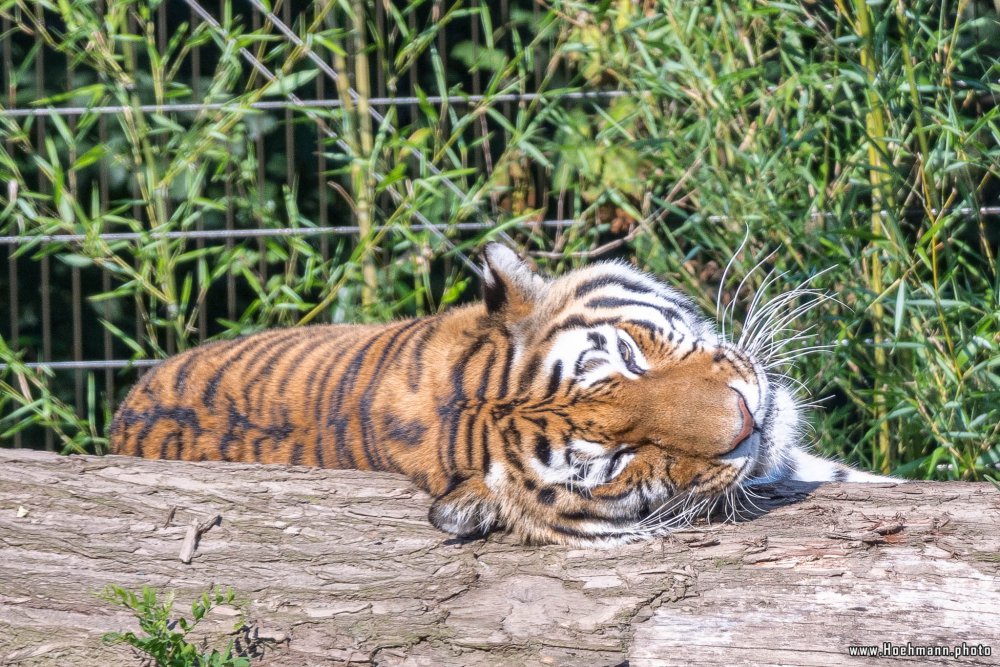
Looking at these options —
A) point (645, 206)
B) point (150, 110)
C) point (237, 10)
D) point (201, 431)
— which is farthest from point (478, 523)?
point (237, 10)

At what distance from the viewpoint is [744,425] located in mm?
2082

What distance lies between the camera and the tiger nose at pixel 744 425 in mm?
2072

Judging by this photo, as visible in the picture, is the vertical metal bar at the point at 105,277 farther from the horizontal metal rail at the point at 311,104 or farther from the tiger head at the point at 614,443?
the tiger head at the point at 614,443

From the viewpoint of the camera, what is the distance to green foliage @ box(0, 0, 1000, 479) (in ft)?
9.48

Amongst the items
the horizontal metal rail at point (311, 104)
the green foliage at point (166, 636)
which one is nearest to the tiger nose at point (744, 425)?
the green foliage at point (166, 636)

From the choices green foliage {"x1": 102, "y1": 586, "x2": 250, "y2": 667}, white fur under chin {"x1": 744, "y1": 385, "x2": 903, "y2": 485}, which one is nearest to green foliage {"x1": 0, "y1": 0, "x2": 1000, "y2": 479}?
white fur under chin {"x1": 744, "y1": 385, "x2": 903, "y2": 485}

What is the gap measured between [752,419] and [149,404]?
156 cm

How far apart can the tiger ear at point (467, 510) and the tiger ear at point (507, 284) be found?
48 cm

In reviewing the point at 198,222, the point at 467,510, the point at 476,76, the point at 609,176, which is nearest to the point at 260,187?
the point at 198,222

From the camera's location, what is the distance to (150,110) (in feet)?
13.1

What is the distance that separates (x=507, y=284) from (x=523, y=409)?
373 mm

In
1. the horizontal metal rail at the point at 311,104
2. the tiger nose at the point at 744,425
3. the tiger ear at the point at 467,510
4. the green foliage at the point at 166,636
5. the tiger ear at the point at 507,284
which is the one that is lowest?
the green foliage at the point at 166,636

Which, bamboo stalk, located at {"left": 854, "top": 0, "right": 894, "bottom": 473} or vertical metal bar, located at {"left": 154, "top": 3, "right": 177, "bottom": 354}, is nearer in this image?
bamboo stalk, located at {"left": 854, "top": 0, "right": 894, "bottom": 473}

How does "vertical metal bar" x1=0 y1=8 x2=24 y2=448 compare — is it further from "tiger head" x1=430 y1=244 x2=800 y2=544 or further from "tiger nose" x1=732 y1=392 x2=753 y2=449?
"tiger nose" x1=732 y1=392 x2=753 y2=449
